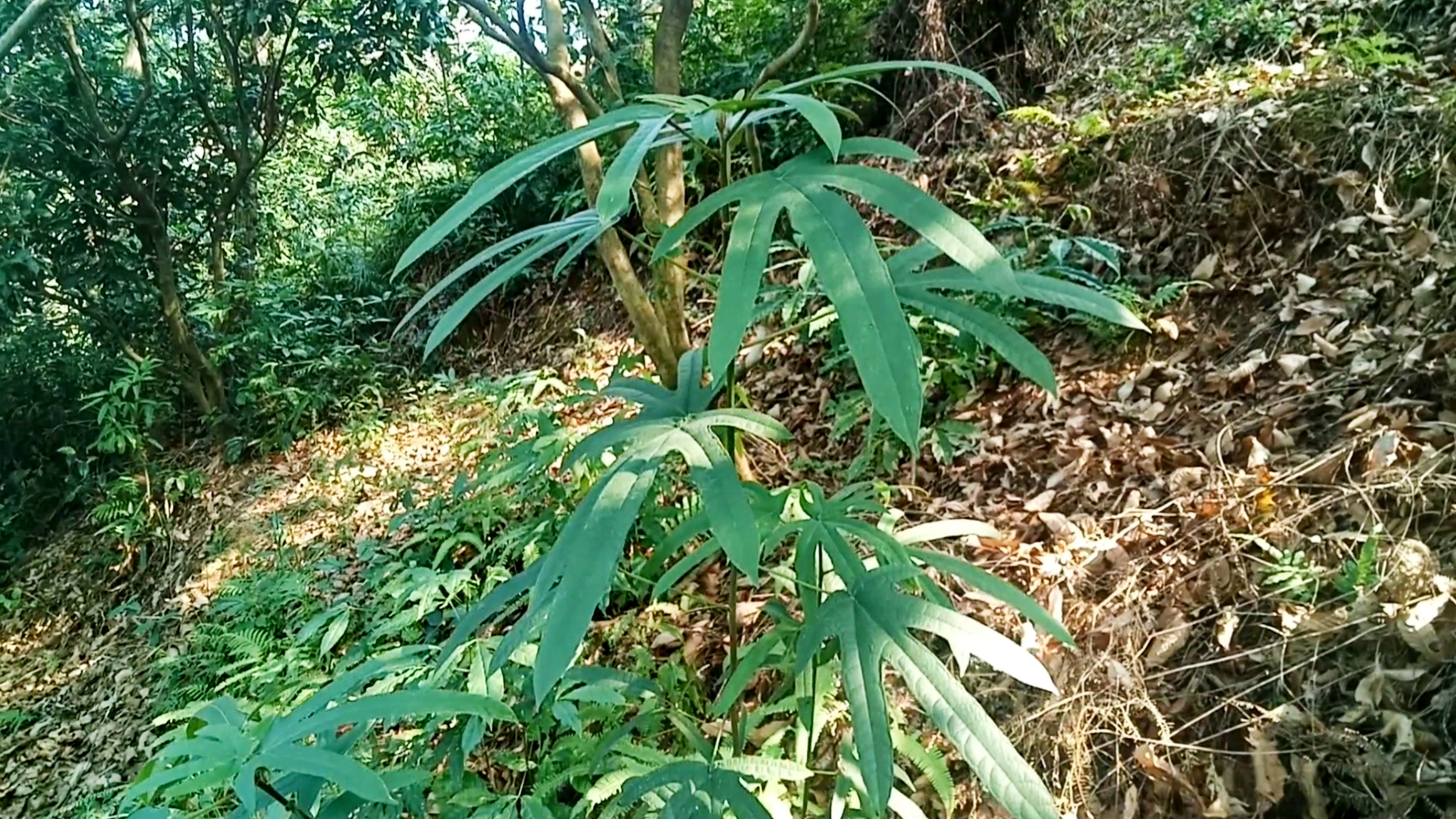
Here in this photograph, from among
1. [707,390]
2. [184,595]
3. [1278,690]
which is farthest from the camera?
[184,595]

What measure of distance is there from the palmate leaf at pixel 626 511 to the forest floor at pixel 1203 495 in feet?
2.96

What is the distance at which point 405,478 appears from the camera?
3.28 meters

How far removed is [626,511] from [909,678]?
0.97 ft

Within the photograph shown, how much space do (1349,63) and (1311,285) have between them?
2.67 feet

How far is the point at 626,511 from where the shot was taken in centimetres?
71

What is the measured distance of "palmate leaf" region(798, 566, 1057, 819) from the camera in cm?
73

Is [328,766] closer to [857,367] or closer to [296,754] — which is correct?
[296,754]

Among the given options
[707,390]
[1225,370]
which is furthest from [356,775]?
[1225,370]

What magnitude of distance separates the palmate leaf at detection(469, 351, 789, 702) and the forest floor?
901 millimetres

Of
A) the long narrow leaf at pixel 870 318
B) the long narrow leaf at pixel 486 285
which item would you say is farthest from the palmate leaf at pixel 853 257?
the long narrow leaf at pixel 486 285

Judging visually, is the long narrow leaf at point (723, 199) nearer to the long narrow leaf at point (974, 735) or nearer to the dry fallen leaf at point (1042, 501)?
the long narrow leaf at point (974, 735)

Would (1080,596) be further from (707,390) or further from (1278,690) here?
(707,390)

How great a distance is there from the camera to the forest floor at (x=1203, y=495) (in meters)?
1.29

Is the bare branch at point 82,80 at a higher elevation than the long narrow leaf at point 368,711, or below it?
higher
